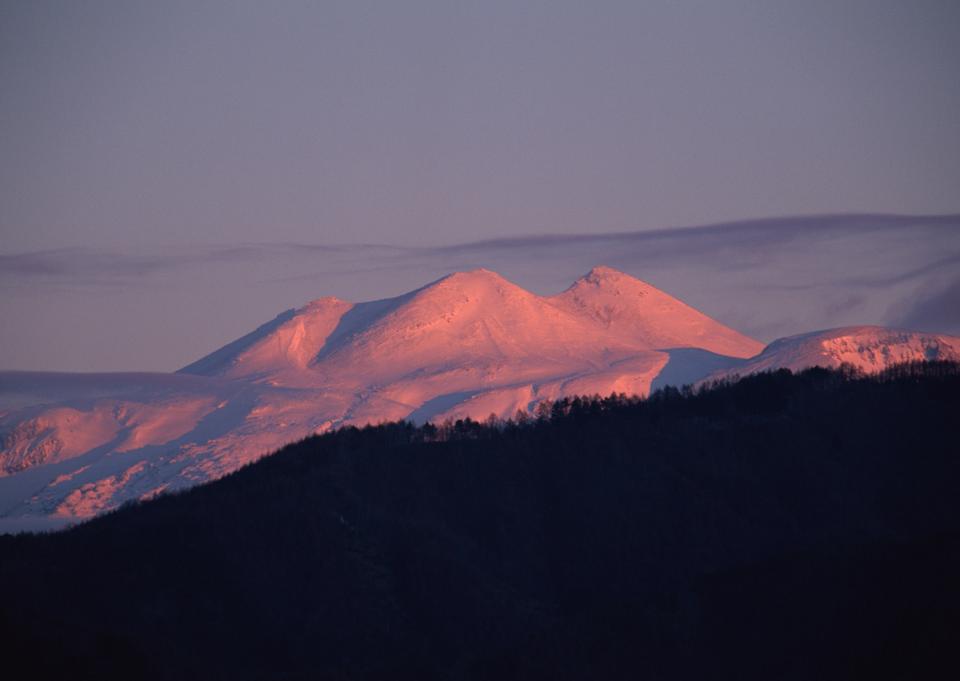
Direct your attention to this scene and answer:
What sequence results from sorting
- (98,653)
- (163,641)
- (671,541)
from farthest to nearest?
1. (671,541)
2. (163,641)
3. (98,653)

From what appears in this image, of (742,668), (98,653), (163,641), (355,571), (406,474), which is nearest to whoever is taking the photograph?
(98,653)

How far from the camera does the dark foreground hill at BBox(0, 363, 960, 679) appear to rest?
117 meters

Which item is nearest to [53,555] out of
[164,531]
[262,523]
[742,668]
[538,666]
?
[164,531]

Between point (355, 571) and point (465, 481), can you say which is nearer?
point (355, 571)

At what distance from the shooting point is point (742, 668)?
121 metres

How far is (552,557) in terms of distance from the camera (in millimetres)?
145375

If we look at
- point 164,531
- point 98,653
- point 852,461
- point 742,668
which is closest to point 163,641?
point 98,653

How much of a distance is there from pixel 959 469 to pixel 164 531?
77620mm

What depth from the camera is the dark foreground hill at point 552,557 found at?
117m

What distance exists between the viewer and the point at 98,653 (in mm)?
103500

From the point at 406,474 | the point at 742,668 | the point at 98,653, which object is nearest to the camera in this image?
the point at 98,653

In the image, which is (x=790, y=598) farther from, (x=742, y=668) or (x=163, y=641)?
(x=163, y=641)

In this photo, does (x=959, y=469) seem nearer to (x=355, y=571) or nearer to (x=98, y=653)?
(x=355, y=571)

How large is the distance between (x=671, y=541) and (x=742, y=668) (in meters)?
24.2
